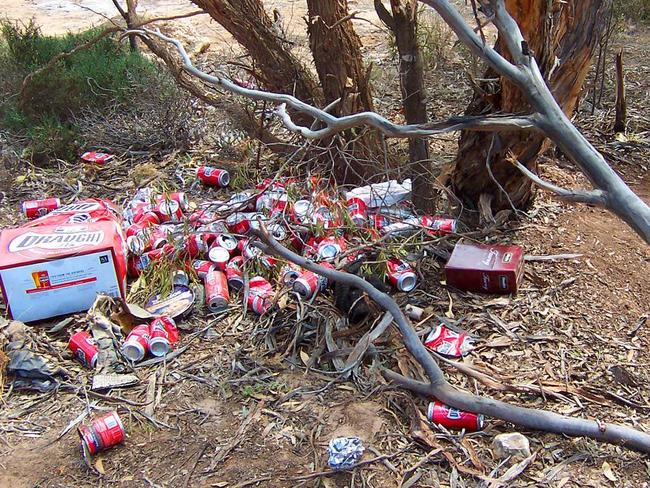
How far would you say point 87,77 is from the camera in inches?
244

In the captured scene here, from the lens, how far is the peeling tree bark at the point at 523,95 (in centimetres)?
365

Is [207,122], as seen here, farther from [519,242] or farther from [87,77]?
[519,242]

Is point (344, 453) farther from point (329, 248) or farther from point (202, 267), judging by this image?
point (202, 267)

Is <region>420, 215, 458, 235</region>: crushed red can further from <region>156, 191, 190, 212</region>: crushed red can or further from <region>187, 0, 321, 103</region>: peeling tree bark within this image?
<region>156, 191, 190, 212</region>: crushed red can

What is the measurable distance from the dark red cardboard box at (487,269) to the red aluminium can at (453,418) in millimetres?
863

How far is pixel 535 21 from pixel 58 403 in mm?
2838

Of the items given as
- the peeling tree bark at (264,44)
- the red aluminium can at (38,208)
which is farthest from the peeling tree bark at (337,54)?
the red aluminium can at (38,208)

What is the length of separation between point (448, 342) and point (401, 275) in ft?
1.63

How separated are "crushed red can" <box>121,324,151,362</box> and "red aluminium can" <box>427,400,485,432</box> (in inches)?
52.6

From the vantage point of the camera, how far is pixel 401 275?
3.58 metres

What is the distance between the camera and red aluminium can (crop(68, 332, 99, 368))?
10.9ft

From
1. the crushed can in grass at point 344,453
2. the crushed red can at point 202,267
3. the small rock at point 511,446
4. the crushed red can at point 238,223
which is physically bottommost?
the small rock at point 511,446

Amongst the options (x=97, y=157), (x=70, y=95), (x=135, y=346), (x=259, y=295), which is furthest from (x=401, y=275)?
(x=70, y=95)

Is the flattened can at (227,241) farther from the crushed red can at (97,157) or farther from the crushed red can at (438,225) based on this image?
the crushed red can at (97,157)
